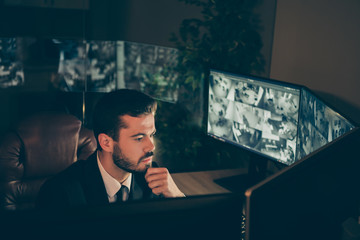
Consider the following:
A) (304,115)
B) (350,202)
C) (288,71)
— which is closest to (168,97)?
(288,71)

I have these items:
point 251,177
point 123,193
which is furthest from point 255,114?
point 123,193

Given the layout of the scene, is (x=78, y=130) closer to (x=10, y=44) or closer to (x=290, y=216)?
(x=290, y=216)

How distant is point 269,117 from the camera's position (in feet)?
5.82

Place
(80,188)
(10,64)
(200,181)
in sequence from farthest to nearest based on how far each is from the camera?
(10,64), (200,181), (80,188)

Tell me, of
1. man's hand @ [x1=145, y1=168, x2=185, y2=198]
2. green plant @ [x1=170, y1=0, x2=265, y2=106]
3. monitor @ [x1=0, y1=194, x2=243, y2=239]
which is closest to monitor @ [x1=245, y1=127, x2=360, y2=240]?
monitor @ [x1=0, y1=194, x2=243, y2=239]

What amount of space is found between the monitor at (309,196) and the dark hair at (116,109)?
2.57 ft

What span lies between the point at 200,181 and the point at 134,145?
0.52m

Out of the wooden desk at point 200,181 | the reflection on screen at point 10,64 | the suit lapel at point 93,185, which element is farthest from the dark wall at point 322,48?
the reflection on screen at point 10,64

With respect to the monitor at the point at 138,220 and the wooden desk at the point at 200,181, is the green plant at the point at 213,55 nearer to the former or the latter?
the wooden desk at the point at 200,181

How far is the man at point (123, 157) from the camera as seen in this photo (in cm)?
144

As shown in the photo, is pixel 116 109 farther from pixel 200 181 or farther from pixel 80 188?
pixel 200 181

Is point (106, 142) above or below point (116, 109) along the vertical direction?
below

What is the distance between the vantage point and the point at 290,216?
84 cm

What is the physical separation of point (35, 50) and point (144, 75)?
1045 millimetres
